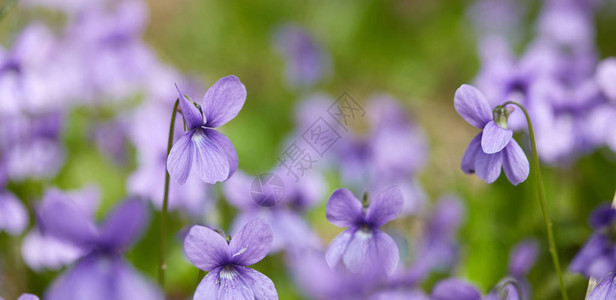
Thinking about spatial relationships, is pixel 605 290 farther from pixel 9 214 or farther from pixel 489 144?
pixel 9 214

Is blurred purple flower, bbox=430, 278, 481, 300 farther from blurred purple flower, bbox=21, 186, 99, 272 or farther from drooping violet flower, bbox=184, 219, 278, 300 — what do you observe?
blurred purple flower, bbox=21, 186, 99, 272

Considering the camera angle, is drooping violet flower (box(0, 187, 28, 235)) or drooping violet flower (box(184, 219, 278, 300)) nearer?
drooping violet flower (box(184, 219, 278, 300))

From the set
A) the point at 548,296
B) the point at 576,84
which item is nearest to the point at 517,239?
the point at 548,296

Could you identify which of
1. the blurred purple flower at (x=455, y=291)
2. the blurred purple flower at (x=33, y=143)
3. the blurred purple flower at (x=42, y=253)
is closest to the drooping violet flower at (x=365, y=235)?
the blurred purple flower at (x=455, y=291)

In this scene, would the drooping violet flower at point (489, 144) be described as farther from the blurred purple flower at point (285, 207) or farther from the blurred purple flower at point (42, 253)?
the blurred purple flower at point (42, 253)

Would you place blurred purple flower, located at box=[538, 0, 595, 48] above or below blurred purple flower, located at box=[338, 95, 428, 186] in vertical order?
above

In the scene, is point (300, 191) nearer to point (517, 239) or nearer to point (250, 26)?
point (517, 239)

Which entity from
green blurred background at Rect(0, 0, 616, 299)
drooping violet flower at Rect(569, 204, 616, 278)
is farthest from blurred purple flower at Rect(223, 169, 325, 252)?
drooping violet flower at Rect(569, 204, 616, 278)
